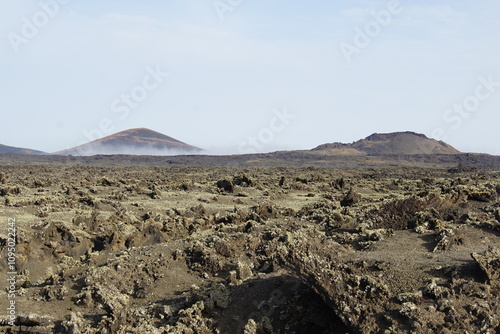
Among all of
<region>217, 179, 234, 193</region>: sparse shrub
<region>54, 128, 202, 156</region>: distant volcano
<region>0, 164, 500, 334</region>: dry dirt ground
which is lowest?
<region>0, 164, 500, 334</region>: dry dirt ground

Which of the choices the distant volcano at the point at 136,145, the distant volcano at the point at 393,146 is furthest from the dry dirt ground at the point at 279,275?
the distant volcano at the point at 136,145

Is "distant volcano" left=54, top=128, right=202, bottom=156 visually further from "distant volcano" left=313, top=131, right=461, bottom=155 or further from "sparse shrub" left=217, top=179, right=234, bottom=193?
"sparse shrub" left=217, top=179, right=234, bottom=193

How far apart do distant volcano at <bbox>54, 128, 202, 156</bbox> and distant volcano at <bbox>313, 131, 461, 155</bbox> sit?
47.9 m

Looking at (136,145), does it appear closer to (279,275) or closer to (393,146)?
(393,146)

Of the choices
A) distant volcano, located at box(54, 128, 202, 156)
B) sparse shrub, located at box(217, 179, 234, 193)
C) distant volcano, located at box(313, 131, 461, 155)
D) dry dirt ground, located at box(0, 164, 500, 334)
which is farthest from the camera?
distant volcano, located at box(54, 128, 202, 156)

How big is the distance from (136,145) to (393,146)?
7242cm

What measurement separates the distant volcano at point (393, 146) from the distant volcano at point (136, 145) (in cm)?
4787

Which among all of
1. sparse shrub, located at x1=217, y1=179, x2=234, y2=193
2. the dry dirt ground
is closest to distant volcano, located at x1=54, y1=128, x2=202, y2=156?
sparse shrub, located at x1=217, y1=179, x2=234, y2=193

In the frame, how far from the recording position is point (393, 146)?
114 metres

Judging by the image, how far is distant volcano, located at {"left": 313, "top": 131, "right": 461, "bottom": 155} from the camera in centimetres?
10956

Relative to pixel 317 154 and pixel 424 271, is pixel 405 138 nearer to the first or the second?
pixel 317 154

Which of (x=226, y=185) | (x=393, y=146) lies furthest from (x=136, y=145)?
(x=226, y=185)

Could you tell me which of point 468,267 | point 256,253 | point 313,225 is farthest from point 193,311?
point 313,225

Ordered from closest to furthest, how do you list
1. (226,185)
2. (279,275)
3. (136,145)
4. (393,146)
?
1. (279,275)
2. (226,185)
3. (393,146)
4. (136,145)
